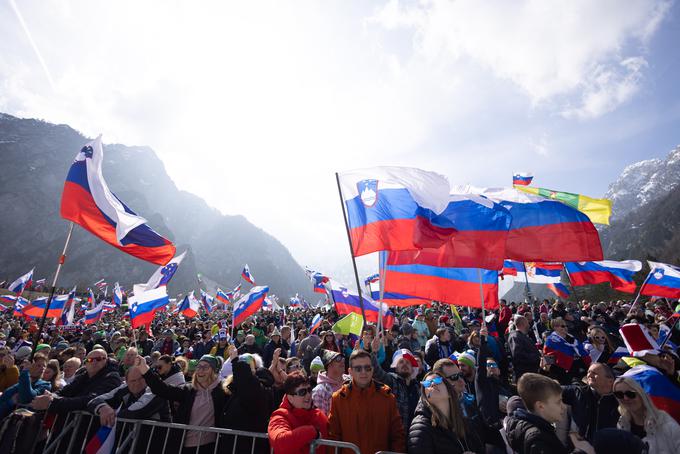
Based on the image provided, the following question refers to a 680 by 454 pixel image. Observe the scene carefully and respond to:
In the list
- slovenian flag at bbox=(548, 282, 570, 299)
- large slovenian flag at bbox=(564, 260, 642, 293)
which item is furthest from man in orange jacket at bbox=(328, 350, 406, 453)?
slovenian flag at bbox=(548, 282, 570, 299)

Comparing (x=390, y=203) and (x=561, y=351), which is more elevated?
(x=390, y=203)

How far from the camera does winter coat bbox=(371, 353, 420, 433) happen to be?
365 centimetres

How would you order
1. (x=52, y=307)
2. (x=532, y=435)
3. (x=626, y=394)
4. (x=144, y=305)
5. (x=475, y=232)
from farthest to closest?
(x=52, y=307)
(x=144, y=305)
(x=475, y=232)
(x=626, y=394)
(x=532, y=435)

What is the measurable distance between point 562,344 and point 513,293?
14411cm

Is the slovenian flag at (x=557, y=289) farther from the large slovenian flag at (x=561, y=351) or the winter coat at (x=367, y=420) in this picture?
the winter coat at (x=367, y=420)

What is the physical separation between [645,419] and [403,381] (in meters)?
2.15

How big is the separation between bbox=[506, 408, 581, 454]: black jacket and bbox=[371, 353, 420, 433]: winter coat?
4.29 feet

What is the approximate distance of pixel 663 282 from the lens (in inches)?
355

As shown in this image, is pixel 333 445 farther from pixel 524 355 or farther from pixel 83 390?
pixel 524 355

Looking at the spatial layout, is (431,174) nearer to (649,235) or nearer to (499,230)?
(499,230)

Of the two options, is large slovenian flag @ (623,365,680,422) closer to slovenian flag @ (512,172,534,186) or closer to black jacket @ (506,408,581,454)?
black jacket @ (506,408,581,454)

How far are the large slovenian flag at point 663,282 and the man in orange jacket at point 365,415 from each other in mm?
9219

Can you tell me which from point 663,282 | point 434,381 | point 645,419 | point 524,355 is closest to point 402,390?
point 434,381

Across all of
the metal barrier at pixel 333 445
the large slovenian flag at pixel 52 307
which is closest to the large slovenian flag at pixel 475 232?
the metal barrier at pixel 333 445
